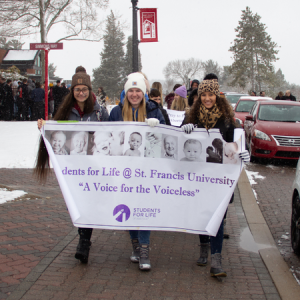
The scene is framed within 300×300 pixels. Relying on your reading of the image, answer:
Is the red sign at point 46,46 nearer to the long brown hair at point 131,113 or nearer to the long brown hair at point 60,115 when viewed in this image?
the long brown hair at point 60,115

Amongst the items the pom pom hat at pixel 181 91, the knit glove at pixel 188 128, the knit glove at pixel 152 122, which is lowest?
the knit glove at pixel 188 128

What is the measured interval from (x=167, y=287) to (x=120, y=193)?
985 millimetres

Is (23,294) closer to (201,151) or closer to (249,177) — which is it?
(201,151)

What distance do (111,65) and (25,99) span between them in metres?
54.0

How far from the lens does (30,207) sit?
6336 millimetres

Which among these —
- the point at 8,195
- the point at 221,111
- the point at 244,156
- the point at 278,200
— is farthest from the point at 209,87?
the point at 8,195

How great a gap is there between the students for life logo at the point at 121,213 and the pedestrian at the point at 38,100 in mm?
16121

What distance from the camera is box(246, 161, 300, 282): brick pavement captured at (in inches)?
193

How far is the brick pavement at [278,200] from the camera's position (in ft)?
16.1

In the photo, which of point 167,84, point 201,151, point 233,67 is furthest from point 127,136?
point 167,84

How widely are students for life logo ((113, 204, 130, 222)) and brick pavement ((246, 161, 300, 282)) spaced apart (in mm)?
1779

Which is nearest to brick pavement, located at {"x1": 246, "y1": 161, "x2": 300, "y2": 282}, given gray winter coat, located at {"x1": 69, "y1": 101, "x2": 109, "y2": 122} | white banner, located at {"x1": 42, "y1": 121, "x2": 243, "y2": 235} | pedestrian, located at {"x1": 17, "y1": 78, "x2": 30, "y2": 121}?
white banner, located at {"x1": 42, "y1": 121, "x2": 243, "y2": 235}

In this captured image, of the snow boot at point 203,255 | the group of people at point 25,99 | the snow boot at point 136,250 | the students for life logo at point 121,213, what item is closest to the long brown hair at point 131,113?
the students for life logo at point 121,213

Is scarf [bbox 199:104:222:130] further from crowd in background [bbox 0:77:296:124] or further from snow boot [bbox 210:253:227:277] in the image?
crowd in background [bbox 0:77:296:124]
